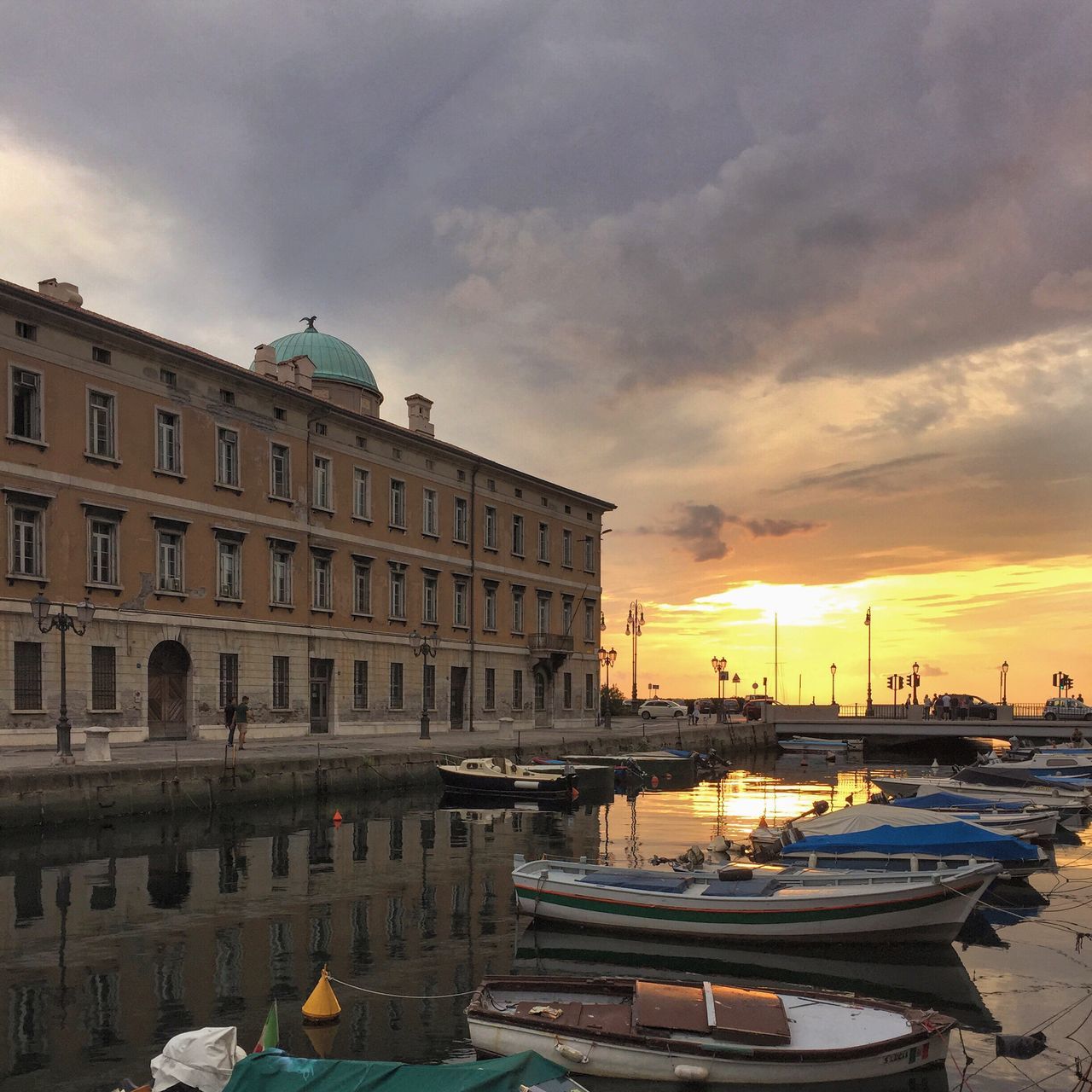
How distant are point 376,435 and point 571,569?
70.2ft

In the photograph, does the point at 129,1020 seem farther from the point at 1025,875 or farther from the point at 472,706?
the point at 472,706

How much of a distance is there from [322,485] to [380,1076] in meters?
41.9

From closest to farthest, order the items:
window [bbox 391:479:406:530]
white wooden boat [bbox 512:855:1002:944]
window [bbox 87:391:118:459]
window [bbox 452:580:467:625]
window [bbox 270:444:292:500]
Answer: white wooden boat [bbox 512:855:1002:944] → window [bbox 87:391:118:459] → window [bbox 270:444:292:500] → window [bbox 391:479:406:530] → window [bbox 452:580:467:625]

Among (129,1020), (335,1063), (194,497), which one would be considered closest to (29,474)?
(194,497)

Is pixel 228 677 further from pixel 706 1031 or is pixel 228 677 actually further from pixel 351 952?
pixel 706 1031

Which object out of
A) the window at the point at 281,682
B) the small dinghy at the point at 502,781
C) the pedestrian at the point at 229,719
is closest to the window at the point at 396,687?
the window at the point at 281,682

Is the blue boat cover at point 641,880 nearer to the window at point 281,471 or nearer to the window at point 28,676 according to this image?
the window at point 28,676

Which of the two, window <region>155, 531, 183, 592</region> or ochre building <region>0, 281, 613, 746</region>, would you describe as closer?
ochre building <region>0, 281, 613, 746</region>

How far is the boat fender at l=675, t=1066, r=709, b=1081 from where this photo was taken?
11.0 m

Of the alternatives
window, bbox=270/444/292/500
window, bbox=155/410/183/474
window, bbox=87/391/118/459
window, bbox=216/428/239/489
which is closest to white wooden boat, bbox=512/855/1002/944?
window, bbox=87/391/118/459

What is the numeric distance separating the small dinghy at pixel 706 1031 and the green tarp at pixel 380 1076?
60.8 inches

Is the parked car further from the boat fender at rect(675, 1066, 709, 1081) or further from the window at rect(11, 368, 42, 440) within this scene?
the boat fender at rect(675, 1066, 709, 1081)

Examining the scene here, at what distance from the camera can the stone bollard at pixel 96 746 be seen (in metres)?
30.6

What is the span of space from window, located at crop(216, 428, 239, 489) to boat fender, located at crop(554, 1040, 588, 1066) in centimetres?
3621
